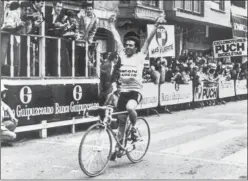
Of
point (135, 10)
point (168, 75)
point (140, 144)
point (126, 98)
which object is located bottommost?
point (140, 144)

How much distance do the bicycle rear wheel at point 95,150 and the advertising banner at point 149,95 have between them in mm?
8159

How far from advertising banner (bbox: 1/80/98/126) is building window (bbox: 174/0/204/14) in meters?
12.0

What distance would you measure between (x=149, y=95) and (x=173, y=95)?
1858 mm

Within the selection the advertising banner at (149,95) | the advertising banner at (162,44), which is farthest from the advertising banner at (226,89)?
the advertising banner at (149,95)

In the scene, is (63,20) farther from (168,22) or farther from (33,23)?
(168,22)

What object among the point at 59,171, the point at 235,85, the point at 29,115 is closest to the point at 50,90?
the point at 29,115

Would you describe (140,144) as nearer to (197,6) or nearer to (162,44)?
(162,44)

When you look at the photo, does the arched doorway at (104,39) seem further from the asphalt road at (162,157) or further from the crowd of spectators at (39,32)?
the asphalt road at (162,157)

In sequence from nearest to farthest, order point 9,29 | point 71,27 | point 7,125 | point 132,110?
point 132,110, point 7,125, point 9,29, point 71,27

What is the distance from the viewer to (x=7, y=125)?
859 cm

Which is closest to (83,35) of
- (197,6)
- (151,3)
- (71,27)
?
(71,27)

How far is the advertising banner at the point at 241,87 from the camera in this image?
73.5 feet

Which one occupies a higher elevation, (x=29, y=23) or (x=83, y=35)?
(x=29, y=23)

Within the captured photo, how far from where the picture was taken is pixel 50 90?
9.76m
